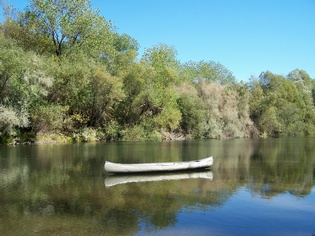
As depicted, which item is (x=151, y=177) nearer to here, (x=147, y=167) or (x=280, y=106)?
(x=147, y=167)

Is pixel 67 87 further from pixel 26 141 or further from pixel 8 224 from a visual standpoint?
pixel 8 224

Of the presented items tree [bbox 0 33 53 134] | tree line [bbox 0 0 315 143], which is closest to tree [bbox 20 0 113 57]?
tree line [bbox 0 0 315 143]

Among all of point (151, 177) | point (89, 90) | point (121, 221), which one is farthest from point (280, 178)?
point (89, 90)

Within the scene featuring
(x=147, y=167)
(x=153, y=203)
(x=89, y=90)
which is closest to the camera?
(x=153, y=203)

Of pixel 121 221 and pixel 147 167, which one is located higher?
pixel 147 167

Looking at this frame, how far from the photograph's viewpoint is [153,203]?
1478cm

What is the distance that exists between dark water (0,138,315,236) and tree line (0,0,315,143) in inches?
843

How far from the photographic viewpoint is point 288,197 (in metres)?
16.6

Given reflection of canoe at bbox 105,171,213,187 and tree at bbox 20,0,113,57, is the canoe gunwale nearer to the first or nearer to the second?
reflection of canoe at bbox 105,171,213,187

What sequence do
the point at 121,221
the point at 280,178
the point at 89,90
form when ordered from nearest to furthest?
the point at 121,221
the point at 280,178
the point at 89,90

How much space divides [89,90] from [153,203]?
135 feet

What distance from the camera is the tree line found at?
43.4 meters

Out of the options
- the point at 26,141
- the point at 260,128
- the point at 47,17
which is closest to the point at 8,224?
the point at 26,141

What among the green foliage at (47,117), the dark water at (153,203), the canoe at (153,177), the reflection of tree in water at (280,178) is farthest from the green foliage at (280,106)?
the canoe at (153,177)
